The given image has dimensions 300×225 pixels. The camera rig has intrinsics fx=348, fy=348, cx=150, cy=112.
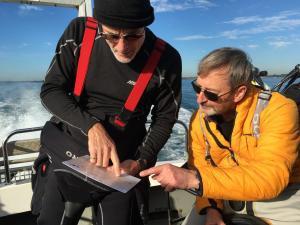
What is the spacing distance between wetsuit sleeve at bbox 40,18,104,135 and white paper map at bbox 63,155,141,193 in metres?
0.24

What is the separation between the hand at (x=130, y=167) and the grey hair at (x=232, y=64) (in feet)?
2.08

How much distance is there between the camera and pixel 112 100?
1910 millimetres

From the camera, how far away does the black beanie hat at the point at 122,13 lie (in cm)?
160

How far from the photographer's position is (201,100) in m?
2.00

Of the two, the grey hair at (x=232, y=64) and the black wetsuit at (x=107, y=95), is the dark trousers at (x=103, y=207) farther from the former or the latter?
the grey hair at (x=232, y=64)

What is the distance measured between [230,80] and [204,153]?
52cm

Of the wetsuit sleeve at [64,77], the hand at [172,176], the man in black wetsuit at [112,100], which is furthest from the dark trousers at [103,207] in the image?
the wetsuit sleeve at [64,77]

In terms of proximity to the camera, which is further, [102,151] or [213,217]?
[213,217]

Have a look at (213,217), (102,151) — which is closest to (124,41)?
(102,151)

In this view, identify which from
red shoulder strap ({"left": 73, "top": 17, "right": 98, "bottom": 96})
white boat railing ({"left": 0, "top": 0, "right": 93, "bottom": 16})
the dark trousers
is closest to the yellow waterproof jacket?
the dark trousers

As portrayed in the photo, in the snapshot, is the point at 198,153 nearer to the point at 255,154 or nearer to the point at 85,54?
the point at 255,154

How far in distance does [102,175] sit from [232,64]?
0.92 metres

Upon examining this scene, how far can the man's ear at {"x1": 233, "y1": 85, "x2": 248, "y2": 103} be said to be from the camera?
75.5 inches

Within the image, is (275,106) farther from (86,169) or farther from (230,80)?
(86,169)
